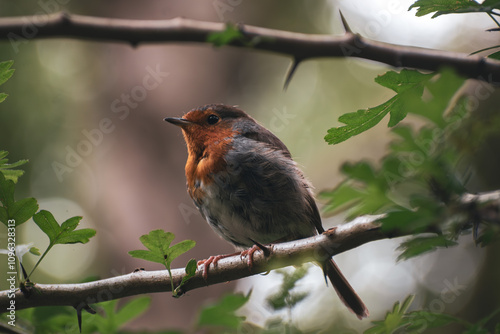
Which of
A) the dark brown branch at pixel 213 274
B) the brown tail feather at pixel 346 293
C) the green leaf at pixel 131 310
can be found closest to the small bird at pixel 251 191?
the brown tail feather at pixel 346 293

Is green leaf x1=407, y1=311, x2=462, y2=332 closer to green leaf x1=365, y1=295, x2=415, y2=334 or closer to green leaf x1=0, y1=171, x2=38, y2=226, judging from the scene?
green leaf x1=365, y1=295, x2=415, y2=334

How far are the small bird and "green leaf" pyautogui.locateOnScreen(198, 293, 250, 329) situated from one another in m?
1.95

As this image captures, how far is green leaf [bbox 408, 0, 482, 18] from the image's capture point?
1.34m

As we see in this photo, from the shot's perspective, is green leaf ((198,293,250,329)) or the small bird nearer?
green leaf ((198,293,250,329))

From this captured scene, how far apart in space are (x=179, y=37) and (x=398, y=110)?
907 millimetres

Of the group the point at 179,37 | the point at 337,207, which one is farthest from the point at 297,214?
the point at 337,207

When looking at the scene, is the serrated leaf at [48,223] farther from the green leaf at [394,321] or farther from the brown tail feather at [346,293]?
the brown tail feather at [346,293]

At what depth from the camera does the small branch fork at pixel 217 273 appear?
4.55ft

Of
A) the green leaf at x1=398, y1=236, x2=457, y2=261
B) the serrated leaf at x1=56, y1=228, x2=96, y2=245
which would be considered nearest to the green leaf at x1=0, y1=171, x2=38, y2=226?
the serrated leaf at x1=56, y1=228, x2=96, y2=245

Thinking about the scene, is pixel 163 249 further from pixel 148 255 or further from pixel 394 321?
pixel 394 321

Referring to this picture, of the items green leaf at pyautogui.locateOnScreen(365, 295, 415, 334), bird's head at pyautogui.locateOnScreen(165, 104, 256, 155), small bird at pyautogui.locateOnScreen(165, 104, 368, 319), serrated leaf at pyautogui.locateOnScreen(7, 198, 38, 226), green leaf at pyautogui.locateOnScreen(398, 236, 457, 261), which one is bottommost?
small bird at pyautogui.locateOnScreen(165, 104, 368, 319)

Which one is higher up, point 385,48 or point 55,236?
point 385,48

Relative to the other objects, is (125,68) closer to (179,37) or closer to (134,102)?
→ (134,102)

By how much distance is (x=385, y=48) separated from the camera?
1.70 meters
